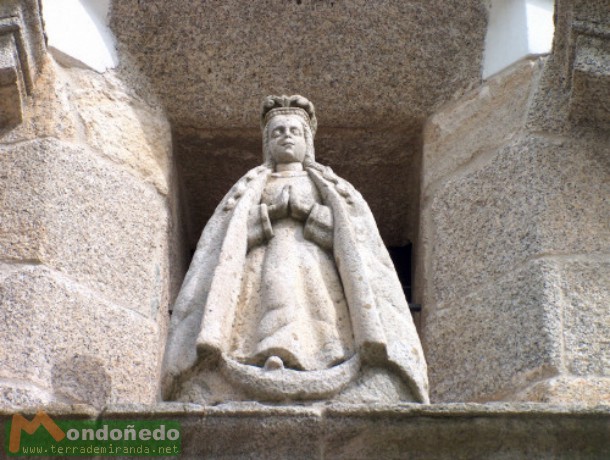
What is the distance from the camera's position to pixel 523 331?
15.8ft

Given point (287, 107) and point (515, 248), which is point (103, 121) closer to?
point (287, 107)

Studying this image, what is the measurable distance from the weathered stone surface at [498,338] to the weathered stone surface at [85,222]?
0.97 meters

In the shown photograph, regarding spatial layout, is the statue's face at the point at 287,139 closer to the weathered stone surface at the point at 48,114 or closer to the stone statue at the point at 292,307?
the stone statue at the point at 292,307

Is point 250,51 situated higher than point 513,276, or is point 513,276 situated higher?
point 250,51

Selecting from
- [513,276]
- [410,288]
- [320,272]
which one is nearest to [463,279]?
[513,276]

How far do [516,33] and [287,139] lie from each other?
134cm

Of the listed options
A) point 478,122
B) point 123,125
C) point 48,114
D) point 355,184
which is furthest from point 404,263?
point 48,114

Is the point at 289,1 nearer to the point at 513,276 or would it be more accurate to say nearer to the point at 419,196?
the point at 419,196

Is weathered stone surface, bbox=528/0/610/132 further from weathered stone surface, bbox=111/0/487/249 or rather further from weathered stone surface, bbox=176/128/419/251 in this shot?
weathered stone surface, bbox=176/128/419/251

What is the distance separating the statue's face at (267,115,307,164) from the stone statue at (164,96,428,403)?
9 cm

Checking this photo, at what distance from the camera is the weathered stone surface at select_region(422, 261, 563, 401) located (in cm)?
473

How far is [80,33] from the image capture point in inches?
226

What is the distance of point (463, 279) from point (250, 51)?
1291 millimetres

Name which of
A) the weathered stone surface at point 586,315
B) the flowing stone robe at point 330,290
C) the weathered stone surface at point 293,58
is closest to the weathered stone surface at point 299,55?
the weathered stone surface at point 293,58
